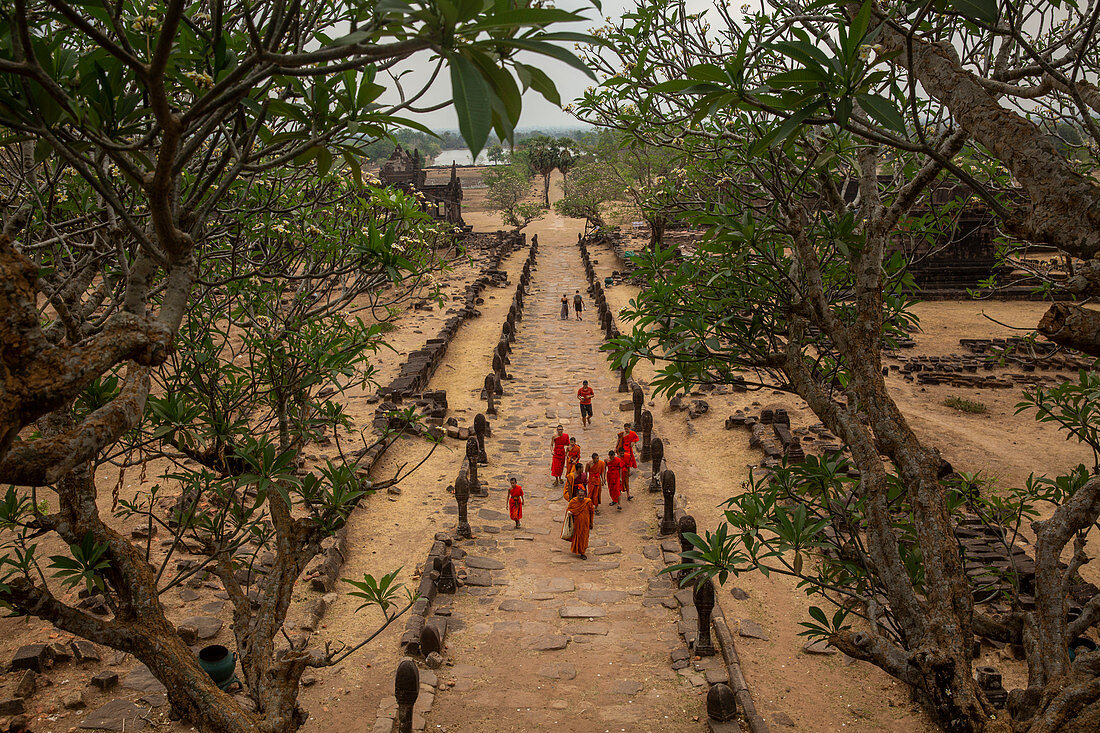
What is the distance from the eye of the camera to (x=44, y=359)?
216 cm

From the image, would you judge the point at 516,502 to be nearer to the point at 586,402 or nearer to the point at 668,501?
the point at 668,501

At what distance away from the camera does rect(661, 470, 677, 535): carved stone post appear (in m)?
9.43

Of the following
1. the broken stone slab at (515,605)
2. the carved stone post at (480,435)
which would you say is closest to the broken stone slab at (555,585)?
the broken stone slab at (515,605)

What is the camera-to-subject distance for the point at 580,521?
890 centimetres

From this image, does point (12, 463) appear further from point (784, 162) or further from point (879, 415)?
point (784, 162)

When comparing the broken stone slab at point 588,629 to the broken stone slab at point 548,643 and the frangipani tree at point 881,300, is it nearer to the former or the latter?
the broken stone slab at point 548,643

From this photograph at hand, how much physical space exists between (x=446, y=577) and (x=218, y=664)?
2.79 meters

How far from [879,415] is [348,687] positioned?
5.15m

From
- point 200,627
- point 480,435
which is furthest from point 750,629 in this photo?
point 480,435

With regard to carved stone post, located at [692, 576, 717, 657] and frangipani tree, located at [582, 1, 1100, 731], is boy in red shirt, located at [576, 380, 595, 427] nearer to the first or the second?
carved stone post, located at [692, 576, 717, 657]

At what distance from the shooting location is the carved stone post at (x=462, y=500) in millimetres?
9016

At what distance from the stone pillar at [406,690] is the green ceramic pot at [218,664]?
149cm

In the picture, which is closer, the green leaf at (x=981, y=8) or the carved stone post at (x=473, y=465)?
the green leaf at (x=981, y=8)

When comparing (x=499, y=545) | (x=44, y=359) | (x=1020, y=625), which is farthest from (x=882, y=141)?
(x=499, y=545)
